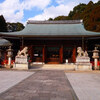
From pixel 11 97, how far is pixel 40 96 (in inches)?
38.0

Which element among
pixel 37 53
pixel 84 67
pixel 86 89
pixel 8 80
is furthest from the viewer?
pixel 37 53

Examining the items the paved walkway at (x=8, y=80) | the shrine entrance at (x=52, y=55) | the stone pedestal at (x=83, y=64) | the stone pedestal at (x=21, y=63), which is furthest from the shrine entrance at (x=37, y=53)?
the paved walkway at (x=8, y=80)

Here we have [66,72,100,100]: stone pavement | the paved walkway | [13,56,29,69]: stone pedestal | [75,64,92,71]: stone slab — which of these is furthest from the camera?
[13,56,29,69]: stone pedestal

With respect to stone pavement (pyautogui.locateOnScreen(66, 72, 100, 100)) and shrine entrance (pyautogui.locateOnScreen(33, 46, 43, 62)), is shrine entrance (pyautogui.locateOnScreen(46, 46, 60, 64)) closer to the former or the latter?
shrine entrance (pyautogui.locateOnScreen(33, 46, 43, 62))

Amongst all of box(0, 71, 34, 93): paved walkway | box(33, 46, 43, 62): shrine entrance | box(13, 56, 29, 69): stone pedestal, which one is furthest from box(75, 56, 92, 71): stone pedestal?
box(33, 46, 43, 62): shrine entrance

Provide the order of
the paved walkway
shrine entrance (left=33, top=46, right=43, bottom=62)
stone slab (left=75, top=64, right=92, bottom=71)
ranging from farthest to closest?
shrine entrance (left=33, top=46, right=43, bottom=62)
stone slab (left=75, top=64, right=92, bottom=71)
the paved walkway

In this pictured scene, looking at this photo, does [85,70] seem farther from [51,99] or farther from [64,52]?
Answer: [51,99]

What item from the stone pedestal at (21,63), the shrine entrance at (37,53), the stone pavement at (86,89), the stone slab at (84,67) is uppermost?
the shrine entrance at (37,53)

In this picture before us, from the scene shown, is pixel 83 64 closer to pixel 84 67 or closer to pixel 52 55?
pixel 84 67

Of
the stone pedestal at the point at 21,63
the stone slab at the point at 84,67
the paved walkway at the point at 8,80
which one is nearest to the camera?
the paved walkway at the point at 8,80

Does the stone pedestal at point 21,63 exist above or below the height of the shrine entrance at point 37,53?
below

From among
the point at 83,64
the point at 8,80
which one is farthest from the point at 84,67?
the point at 8,80

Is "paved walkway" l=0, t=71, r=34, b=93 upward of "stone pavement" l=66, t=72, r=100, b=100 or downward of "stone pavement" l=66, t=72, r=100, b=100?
upward

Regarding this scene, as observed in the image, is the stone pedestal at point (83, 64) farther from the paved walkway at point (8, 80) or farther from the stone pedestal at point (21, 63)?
the paved walkway at point (8, 80)
